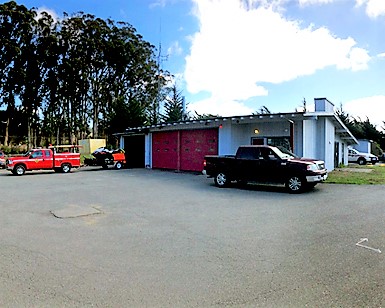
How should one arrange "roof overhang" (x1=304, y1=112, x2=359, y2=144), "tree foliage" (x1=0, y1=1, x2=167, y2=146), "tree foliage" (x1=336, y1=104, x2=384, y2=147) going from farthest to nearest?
"tree foliage" (x1=336, y1=104, x2=384, y2=147), "tree foliage" (x1=0, y1=1, x2=167, y2=146), "roof overhang" (x1=304, y1=112, x2=359, y2=144)

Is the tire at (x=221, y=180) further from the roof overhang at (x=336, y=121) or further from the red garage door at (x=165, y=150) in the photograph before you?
the red garage door at (x=165, y=150)

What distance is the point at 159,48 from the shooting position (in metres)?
43.1

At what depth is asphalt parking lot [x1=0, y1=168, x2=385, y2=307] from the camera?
3.59 m

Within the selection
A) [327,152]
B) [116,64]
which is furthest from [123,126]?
[327,152]

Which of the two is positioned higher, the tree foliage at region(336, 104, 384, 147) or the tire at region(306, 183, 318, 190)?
the tree foliage at region(336, 104, 384, 147)

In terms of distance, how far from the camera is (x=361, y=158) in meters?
31.3

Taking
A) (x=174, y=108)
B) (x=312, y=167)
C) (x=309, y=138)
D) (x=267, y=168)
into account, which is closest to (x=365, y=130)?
(x=174, y=108)

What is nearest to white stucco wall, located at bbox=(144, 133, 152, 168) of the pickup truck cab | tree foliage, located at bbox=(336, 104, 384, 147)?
the pickup truck cab

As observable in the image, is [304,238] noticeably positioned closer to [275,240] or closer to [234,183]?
[275,240]

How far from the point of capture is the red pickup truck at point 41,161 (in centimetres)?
1952

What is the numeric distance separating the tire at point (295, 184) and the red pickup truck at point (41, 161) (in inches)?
583

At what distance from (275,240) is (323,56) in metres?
13.8

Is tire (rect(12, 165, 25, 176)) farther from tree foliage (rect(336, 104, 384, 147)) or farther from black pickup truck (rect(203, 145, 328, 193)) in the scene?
tree foliage (rect(336, 104, 384, 147))

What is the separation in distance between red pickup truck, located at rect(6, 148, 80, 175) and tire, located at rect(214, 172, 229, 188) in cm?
1173
